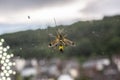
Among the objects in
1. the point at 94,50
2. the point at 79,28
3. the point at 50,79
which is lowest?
the point at 50,79

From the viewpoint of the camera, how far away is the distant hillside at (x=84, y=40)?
1847 centimetres

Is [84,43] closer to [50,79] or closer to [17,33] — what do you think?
[50,79]

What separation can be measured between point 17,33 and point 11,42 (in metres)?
0.63

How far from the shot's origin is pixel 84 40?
18766 millimetres

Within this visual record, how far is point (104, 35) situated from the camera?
19078 mm

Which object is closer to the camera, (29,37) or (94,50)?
(94,50)

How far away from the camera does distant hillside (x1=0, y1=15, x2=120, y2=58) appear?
1847 cm

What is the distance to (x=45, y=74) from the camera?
1859cm

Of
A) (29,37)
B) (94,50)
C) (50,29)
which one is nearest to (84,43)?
(94,50)

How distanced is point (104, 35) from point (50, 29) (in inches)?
122

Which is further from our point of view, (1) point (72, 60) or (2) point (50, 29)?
(2) point (50, 29)

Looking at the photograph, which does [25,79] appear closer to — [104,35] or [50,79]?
[50,79]

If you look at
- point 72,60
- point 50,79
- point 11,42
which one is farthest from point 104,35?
point 11,42

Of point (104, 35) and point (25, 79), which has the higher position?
point (104, 35)
